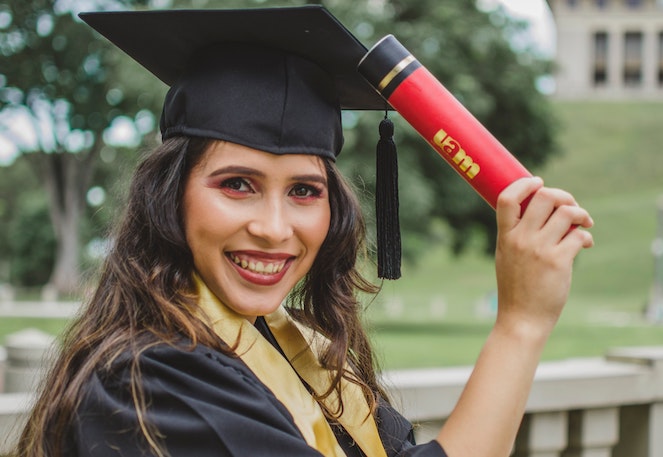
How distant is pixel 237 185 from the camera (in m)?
1.67

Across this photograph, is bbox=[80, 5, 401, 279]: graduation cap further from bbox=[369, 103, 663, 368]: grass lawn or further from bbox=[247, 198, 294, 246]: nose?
bbox=[369, 103, 663, 368]: grass lawn

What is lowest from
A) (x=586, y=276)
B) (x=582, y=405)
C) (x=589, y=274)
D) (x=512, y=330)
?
(x=582, y=405)

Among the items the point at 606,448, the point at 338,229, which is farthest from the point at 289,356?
the point at 606,448

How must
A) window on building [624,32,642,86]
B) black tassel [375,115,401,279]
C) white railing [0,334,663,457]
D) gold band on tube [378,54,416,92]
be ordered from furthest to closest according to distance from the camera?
1. window on building [624,32,642,86]
2. white railing [0,334,663,457]
3. black tassel [375,115,401,279]
4. gold band on tube [378,54,416,92]

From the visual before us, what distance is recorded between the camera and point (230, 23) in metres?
1.71

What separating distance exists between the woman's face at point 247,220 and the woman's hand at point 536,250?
40cm

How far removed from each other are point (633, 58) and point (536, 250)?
292 feet

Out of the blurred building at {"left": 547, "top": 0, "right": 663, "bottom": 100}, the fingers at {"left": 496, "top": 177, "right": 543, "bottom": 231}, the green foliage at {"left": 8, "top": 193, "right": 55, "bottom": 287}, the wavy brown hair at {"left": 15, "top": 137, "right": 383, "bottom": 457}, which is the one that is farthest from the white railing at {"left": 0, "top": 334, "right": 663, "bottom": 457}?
the blurred building at {"left": 547, "top": 0, "right": 663, "bottom": 100}

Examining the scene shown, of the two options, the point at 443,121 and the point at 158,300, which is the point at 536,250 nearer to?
the point at 443,121

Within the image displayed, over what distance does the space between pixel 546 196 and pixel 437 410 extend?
1.64 meters

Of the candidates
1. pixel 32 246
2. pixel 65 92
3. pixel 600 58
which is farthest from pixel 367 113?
pixel 600 58

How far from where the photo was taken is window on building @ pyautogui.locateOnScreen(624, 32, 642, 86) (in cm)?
8419

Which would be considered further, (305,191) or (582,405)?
(582,405)

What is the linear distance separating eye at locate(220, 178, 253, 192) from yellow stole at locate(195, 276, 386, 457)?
0.61ft
